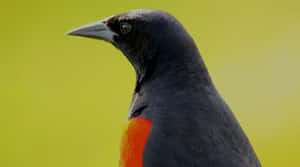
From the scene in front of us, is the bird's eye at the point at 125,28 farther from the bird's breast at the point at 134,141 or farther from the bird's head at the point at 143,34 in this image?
the bird's breast at the point at 134,141

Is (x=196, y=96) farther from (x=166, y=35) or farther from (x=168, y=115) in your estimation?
(x=166, y=35)

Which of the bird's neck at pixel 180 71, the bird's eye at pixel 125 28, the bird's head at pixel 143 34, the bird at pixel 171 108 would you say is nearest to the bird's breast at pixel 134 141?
the bird at pixel 171 108

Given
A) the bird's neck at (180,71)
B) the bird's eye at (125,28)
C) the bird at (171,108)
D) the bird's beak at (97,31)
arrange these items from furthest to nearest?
1. the bird's beak at (97,31)
2. the bird's eye at (125,28)
3. the bird's neck at (180,71)
4. the bird at (171,108)

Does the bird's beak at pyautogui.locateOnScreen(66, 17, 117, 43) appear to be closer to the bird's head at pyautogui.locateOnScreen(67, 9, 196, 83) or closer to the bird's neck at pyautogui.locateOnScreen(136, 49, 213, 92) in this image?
the bird's head at pyautogui.locateOnScreen(67, 9, 196, 83)

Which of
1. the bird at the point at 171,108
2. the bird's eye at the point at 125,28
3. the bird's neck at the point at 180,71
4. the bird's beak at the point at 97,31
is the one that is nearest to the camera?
the bird at the point at 171,108

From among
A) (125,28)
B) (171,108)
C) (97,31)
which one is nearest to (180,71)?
(171,108)

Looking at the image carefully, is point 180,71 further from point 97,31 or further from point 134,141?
point 97,31

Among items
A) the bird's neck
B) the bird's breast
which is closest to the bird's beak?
the bird's neck

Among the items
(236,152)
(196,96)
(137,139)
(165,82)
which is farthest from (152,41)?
(236,152)
